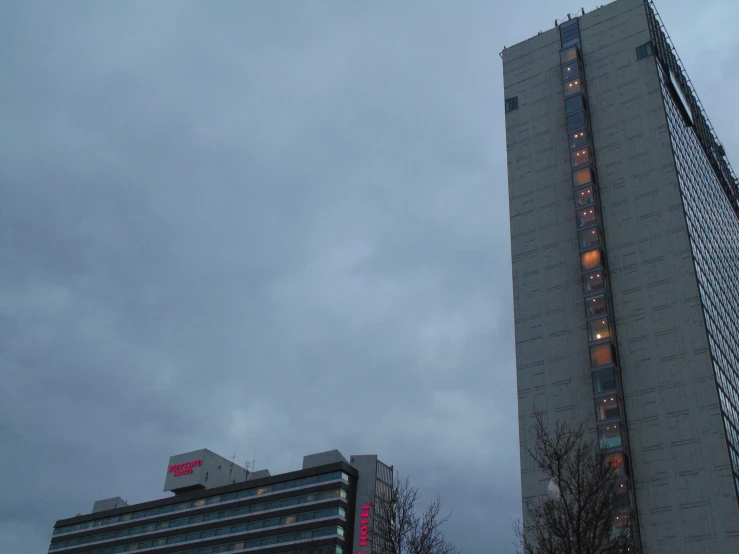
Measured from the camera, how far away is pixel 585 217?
103188mm

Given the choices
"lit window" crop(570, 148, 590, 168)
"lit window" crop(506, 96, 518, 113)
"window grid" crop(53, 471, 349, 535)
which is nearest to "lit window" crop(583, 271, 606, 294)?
"lit window" crop(570, 148, 590, 168)

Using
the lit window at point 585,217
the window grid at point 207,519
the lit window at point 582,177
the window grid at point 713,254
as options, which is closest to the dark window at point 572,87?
the window grid at point 713,254

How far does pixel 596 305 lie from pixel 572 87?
40018mm

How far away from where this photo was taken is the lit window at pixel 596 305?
312ft

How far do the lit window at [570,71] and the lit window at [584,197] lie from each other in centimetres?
2271

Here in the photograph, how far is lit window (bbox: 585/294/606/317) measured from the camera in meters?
95.0

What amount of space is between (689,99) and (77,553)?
18451 cm

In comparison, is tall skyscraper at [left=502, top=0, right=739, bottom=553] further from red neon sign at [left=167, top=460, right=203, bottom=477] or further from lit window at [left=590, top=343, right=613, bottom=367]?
red neon sign at [left=167, top=460, right=203, bottom=477]

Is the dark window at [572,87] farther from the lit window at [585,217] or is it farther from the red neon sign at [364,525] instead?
the red neon sign at [364,525]

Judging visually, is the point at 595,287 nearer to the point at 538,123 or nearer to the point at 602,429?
the point at 602,429

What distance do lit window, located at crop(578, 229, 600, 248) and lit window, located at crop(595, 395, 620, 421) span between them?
2337 centimetres

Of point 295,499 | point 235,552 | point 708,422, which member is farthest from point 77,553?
point 708,422

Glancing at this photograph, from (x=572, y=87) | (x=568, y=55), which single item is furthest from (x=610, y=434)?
(x=568, y=55)

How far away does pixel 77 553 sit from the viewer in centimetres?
19000
